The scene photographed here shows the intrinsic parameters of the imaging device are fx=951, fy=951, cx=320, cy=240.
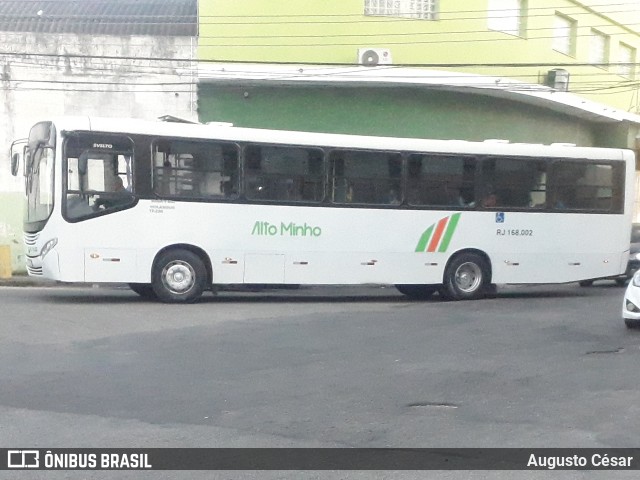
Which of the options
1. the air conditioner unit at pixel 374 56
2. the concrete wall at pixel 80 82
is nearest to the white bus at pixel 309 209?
the air conditioner unit at pixel 374 56

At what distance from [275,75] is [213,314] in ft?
36.6

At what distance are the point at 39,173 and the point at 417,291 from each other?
7.74 m

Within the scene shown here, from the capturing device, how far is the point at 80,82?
81.0 feet

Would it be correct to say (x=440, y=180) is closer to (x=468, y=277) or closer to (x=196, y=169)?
(x=468, y=277)

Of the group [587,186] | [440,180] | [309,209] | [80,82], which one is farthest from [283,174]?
[80,82]

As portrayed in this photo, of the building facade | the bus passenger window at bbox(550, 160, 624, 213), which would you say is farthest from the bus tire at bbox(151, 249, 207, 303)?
the building facade

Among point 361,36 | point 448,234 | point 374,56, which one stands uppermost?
point 361,36

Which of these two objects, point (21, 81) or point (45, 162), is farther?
point (21, 81)

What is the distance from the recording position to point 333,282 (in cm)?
1714

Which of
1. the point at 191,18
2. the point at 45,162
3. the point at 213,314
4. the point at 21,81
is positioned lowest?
the point at 213,314

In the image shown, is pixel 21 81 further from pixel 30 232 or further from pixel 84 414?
pixel 84 414

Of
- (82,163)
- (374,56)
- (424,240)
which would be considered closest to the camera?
(82,163)

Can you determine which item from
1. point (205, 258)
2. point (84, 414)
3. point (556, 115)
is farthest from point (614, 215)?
point (84, 414)

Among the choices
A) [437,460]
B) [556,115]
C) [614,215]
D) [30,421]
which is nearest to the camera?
A: [437,460]
